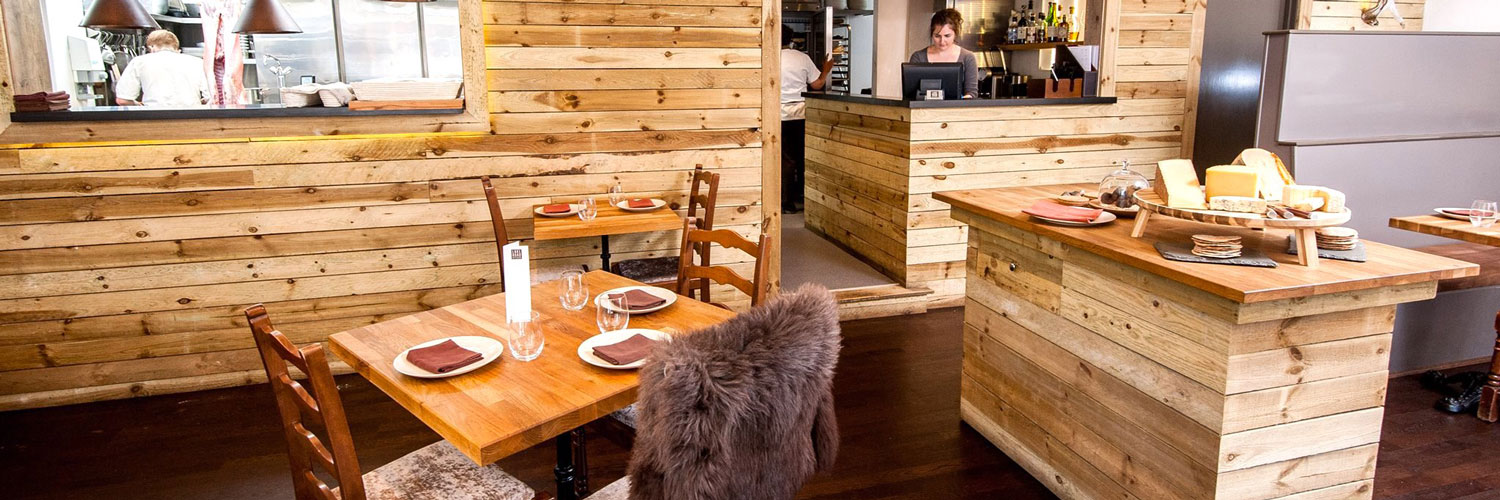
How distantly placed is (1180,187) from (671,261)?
231 cm

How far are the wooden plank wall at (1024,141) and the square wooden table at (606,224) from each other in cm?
165

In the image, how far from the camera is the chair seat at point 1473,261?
3.75 metres

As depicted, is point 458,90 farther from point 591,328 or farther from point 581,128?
point 591,328

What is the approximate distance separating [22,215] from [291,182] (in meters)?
0.99

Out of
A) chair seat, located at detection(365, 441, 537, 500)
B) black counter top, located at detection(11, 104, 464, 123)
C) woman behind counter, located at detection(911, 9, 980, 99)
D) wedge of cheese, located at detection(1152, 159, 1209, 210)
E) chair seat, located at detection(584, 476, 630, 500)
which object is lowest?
chair seat, located at detection(584, 476, 630, 500)

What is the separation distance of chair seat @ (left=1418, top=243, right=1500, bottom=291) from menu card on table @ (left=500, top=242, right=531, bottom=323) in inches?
139

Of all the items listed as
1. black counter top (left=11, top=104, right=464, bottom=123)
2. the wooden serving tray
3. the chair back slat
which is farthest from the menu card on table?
black counter top (left=11, top=104, right=464, bottom=123)

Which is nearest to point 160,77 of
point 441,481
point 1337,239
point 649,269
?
point 649,269

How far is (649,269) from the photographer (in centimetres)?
404

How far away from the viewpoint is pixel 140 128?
3.66m

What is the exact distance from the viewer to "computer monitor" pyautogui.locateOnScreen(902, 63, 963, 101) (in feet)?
17.9

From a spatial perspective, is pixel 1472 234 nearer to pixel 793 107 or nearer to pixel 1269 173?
pixel 1269 173

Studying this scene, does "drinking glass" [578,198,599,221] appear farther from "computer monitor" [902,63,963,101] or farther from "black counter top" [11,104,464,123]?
"computer monitor" [902,63,963,101]

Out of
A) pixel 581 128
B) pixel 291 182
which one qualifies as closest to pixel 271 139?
pixel 291 182
